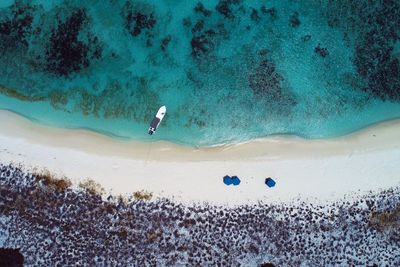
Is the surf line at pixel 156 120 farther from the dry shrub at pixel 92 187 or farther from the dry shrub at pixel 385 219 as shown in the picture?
the dry shrub at pixel 385 219

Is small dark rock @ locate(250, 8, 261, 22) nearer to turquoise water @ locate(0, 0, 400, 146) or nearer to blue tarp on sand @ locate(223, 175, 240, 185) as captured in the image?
turquoise water @ locate(0, 0, 400, 146)

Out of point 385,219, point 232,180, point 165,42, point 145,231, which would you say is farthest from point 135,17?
point 385,219

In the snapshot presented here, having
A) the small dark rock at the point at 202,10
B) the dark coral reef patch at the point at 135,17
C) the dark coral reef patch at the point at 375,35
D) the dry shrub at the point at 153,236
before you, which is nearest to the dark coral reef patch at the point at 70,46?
the dark coral reef patch at the point at 135,17

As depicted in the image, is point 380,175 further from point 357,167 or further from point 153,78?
point 153,78

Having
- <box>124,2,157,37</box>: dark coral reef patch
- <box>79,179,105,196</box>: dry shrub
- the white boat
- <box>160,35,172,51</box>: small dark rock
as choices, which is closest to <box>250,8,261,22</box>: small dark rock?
<box>160,35,172,51</box>: small dark rock

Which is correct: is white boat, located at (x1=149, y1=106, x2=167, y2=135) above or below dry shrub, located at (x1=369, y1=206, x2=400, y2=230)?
above

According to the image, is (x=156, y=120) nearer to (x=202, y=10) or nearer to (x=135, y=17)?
(x=135, y=17)
